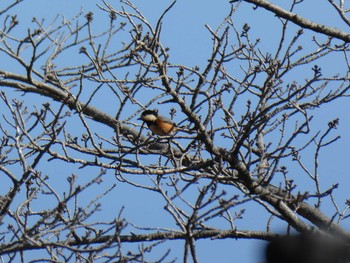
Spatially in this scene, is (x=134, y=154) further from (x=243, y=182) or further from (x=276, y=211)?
(x=276, y=211)

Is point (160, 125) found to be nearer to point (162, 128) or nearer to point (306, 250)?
point (162, 128)

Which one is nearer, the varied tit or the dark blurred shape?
the dark blurred shape

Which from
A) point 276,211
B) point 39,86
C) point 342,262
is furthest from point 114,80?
point 342,262

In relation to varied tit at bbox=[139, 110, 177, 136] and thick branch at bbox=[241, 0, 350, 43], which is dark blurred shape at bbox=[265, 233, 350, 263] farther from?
varied tit at bbox=[139, 110, 177, 136]

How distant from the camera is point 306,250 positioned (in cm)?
243

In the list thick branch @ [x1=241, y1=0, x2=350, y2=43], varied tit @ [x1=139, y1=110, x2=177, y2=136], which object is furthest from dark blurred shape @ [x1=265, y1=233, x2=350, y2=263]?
varied tit @ [x1=139, y1=110, x2=177, y2=136]

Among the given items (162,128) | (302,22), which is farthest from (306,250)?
(162,128)

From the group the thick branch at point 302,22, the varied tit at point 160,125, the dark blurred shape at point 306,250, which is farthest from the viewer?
the varied tit at point 160,125

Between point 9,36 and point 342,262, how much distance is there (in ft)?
16.8

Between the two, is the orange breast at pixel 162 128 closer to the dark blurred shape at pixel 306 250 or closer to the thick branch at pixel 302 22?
the thick branch at pixel 302 22

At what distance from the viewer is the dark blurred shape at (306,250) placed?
2377 millimetres

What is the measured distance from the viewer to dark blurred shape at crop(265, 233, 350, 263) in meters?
2.38

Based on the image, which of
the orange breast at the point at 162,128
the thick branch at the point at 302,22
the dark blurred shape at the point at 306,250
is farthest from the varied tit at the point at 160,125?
the dark blurred shape at the point at 306,250

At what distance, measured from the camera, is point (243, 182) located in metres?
6.70
